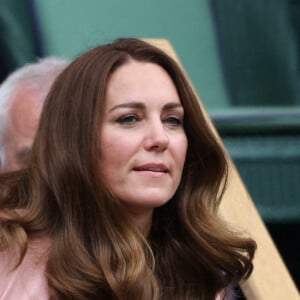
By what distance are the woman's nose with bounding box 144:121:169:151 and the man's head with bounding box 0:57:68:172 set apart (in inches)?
46.4

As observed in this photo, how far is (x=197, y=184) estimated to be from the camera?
3467mm

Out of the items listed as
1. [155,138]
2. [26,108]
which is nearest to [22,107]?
[26,108]

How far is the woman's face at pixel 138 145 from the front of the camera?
3.16 m

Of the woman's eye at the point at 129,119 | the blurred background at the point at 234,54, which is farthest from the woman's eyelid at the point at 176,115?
the blurred background at the point at 234,54

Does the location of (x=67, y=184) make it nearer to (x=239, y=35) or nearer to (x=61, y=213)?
(x=61, y=213)

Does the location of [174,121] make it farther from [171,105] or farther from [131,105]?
[131,105]

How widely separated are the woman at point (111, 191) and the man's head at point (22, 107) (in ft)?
3.09

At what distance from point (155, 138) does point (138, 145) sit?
0.04m

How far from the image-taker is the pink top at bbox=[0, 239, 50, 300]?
313cm

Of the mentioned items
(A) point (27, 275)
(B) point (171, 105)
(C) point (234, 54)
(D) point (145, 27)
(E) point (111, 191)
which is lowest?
(C) point (234, 54)

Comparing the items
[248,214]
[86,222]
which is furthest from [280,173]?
[86,222]

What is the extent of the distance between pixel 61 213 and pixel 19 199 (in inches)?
7.0

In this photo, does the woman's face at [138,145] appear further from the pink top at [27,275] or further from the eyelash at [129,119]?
the pink top at [27,275]

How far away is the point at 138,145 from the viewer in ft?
10.4
